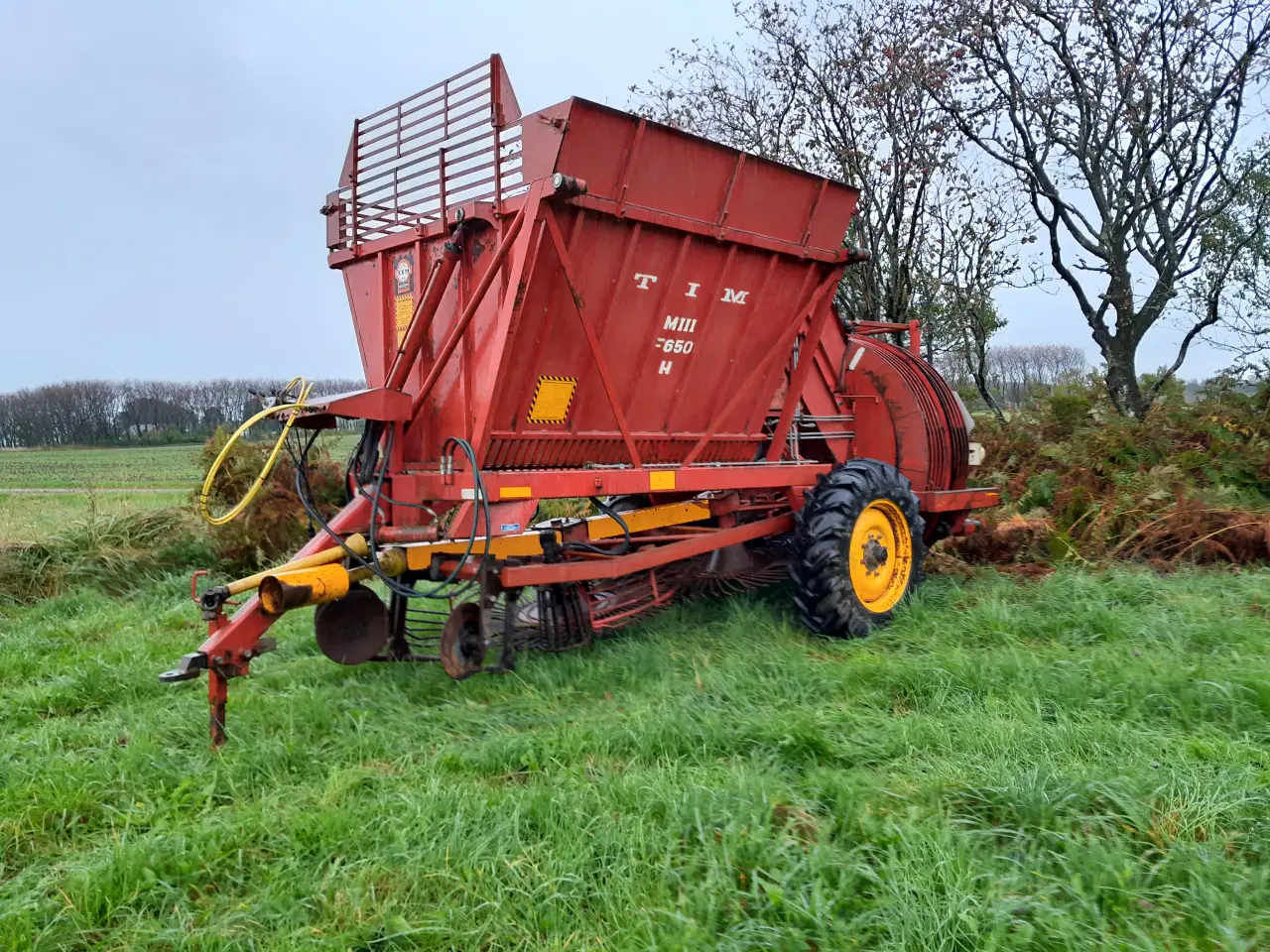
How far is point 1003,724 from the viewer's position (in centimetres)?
368

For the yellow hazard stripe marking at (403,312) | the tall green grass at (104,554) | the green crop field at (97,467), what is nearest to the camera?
the yellow hazard stripe marking at (403,312)

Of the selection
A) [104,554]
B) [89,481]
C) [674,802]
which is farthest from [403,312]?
[89,481]

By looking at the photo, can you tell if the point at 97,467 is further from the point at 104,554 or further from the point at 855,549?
the point at 855,549

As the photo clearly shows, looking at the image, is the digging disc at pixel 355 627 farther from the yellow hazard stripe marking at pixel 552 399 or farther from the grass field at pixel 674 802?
the yellow hazard stripe marking at pixel 552 399

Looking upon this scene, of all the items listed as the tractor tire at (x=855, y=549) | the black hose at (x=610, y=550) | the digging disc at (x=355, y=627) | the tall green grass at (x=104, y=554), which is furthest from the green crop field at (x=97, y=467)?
the tractor tire at (x=855, y=549)

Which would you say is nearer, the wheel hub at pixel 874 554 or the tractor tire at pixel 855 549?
the tractor tire at pixel 855 549

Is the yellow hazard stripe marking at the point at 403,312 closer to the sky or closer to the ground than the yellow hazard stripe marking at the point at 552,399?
closer to the sky

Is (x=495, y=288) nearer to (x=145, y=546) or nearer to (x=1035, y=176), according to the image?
(x=145, y=546)

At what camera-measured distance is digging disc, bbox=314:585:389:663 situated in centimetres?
501

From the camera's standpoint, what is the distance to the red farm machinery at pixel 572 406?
4.69 metres

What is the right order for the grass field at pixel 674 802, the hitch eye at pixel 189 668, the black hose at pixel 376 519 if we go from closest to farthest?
the grass field at pixel 674 802, the hitch eye at pixel 189 668, the black hose at pixel 376 519

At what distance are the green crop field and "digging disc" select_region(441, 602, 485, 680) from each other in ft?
48.7

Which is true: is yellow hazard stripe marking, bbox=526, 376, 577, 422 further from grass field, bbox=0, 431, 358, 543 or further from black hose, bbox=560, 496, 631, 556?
grass field, bbox=0, 431, 358, 543

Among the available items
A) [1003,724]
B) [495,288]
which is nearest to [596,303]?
[495,288]
